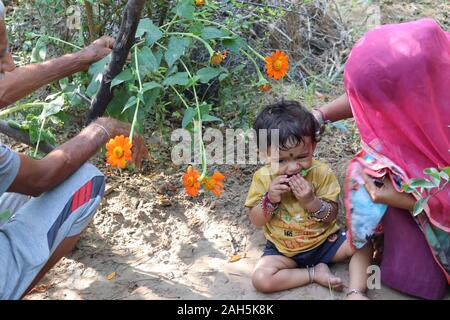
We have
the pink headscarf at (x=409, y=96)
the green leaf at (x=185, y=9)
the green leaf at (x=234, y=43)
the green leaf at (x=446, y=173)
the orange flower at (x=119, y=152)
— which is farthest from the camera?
the green leaf at (x=234, y=43)

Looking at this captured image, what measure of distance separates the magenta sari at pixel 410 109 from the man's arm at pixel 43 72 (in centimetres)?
94

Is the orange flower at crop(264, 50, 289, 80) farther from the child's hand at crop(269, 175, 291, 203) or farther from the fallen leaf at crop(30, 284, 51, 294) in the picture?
the fallen leaf at crop(30, 284, 51, 294)

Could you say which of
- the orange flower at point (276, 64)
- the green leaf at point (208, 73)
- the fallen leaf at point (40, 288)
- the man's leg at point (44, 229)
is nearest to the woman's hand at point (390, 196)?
the orange flower at point (276, 64)

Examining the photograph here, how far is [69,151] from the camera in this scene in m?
2.04

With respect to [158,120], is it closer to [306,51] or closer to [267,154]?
[267,154]

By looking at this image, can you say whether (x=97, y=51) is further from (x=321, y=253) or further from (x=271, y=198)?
(x=321, y=253)

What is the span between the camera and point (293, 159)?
2201 millimetres

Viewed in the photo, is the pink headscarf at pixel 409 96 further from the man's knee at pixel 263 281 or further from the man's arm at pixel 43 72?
the man's arm at pixel 43 72

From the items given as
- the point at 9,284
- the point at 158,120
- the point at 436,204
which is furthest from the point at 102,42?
the point at 436,204

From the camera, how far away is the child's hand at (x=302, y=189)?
85.0 inches

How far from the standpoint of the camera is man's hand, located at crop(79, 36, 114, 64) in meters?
2.31

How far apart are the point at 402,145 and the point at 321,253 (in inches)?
19.9

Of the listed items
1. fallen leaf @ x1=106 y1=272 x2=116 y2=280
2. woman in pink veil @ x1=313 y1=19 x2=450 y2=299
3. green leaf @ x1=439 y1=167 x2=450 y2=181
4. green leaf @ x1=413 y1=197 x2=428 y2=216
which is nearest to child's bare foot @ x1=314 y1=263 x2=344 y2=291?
woman in pink veil @ x1=313 y1=19 x2=450 y2=299

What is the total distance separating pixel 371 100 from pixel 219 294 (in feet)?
2.84
